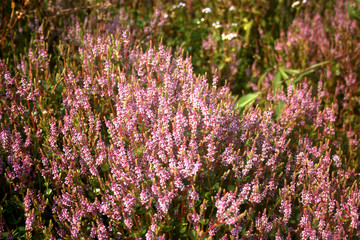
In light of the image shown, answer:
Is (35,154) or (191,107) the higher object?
(191,107)

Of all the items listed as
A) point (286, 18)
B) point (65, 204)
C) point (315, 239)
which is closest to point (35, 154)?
point (65, 204)

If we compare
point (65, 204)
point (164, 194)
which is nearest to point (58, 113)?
point (65, 204)

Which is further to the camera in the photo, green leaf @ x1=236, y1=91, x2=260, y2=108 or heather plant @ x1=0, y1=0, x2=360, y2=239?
green leaf @ x1=236, y1=91, x2=260, y2=108

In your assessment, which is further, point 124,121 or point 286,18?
point 286,18

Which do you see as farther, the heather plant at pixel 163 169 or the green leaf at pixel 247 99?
the green leaf at pixel 247 99

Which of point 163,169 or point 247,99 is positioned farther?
point 247,99

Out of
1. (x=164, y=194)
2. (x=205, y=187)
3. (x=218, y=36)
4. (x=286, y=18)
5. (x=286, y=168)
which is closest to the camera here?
(x=164, y=194)

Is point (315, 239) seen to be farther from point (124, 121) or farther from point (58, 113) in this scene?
point (58, 113)

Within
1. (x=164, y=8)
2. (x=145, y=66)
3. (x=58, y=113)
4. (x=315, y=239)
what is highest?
(x=164, y=8)

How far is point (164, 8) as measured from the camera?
503cm

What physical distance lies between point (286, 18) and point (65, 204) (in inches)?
160

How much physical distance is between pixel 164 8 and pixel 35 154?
331 cm

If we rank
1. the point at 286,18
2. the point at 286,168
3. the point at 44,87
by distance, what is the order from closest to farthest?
the point at 286,168
the point at 44,87
the point at 286,18

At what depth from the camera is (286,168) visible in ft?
7.16
